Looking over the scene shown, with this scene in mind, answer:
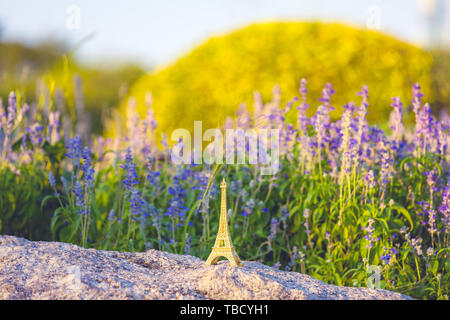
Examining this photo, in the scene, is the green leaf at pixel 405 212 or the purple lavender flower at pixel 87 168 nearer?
the green leaf at pixel 405 212

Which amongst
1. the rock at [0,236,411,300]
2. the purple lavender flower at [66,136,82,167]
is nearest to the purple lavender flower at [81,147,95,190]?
the purple lavender flower at [66,136,82,167]

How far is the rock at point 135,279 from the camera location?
2160 millimetres

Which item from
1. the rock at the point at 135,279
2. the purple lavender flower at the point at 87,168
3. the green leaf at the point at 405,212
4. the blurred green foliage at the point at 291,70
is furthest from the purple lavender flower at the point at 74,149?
the blurred green foliage at the point at 291,70

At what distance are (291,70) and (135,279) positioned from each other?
231 inches

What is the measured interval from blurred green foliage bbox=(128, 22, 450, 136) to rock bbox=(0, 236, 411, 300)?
5024 millimetres

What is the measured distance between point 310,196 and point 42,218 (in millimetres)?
1977

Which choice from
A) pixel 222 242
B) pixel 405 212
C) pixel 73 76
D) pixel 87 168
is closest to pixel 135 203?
pixel 87 168

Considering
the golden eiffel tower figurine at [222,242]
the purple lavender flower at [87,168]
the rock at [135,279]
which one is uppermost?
the purple lavender flower at [87,168]

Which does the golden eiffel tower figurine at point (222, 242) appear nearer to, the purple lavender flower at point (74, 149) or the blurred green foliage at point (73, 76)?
the purple lavender flower at point (74, 149)

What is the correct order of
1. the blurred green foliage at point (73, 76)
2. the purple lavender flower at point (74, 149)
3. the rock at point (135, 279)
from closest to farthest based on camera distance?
the rock at point (135, 279) → the purple lavender flower at point (74, 149) → the blurred green foliage at point (73, 76)

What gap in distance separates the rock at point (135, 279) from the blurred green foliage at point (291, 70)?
198 inches

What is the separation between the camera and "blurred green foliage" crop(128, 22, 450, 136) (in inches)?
302

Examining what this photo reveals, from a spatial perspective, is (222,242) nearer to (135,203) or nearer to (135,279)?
(135,279)
